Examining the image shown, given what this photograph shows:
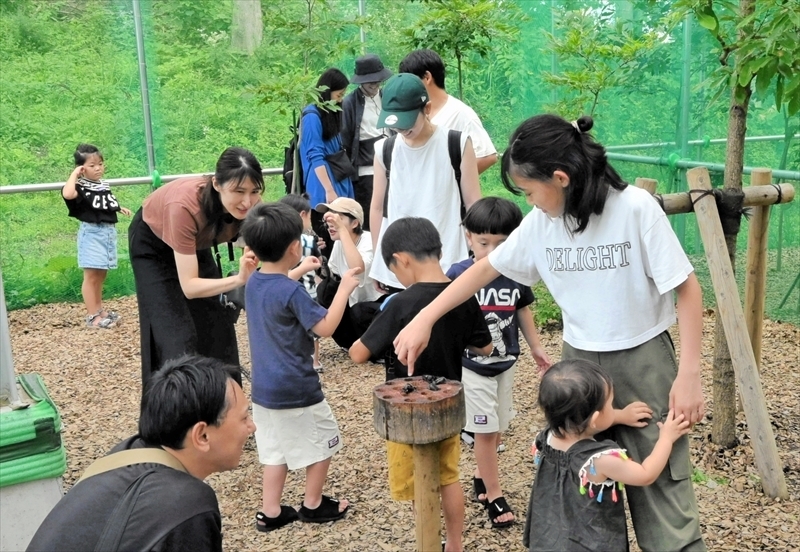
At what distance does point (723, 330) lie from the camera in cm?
Result: 383

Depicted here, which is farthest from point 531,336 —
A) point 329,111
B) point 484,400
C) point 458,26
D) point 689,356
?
point 458,26

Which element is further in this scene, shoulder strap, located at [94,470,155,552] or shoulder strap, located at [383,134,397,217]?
shoulder strap, located at [383,134,397,217]

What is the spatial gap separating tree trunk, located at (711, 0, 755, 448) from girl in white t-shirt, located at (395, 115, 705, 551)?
4.54ft

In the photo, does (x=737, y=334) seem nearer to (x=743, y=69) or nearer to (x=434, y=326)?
(x=743, y=69)

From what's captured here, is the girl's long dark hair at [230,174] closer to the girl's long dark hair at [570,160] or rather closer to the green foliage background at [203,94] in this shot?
the girl's long dark hair at [570,160]

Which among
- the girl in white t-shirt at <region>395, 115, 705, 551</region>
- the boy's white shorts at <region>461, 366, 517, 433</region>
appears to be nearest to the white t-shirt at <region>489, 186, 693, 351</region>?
the girl in white t-shirt at <region>395, 115, 705, 551</region>

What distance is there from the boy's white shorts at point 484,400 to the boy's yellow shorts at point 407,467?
39 cm

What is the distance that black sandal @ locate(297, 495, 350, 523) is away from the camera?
12.4ft

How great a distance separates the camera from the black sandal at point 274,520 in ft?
12.1

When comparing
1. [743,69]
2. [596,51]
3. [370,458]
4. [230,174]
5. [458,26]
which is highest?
[458,26]

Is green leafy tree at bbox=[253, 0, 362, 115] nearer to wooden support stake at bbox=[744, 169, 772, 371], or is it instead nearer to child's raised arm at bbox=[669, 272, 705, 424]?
wooden support stake at bbox=[744, 169, 772, 371]

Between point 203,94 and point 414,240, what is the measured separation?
6.06 meters

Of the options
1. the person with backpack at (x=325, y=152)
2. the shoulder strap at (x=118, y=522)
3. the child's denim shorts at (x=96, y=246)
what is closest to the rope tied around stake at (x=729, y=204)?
the shoulder strap at (x=118, y=522)

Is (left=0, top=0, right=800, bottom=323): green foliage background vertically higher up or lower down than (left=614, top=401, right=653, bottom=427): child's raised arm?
higher up
